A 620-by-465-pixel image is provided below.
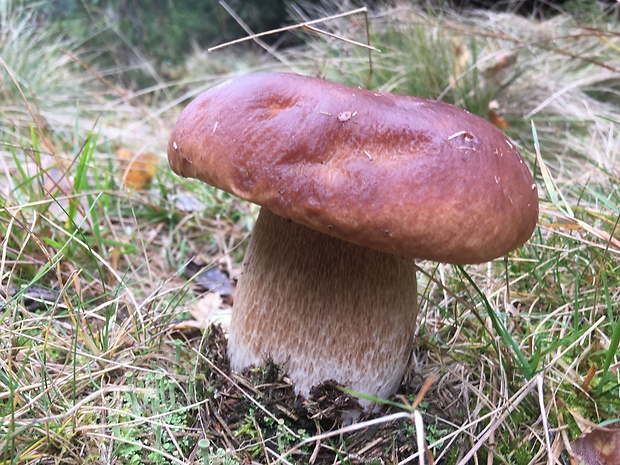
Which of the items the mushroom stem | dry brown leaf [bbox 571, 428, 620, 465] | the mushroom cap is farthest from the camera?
the mushroom stem

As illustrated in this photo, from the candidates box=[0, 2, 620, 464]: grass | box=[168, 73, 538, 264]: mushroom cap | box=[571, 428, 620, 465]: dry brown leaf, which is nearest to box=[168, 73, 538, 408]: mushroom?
box=[168, 73, 538, 264]: mushroom cap

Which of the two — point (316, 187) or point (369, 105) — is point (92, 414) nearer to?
point (316, 187)

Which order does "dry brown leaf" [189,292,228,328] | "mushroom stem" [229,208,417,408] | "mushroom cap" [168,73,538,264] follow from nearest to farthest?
"mushroom cap" [168,73,538,264] < "mushroom stem" [229,208,417,408] < "dry brown leaf" [189,292,228,328]

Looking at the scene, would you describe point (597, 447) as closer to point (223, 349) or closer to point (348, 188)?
point (348, 188)

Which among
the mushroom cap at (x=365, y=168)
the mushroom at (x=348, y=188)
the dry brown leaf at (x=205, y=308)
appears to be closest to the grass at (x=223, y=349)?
the dry brown leaf at (x=205, y=308)

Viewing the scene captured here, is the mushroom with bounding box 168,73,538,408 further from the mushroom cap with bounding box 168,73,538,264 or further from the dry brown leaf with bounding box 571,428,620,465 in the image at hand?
the dry brown leaf with bounding box 571,428,620,465

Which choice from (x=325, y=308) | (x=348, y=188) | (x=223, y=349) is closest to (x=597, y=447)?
(x=325, y=308)

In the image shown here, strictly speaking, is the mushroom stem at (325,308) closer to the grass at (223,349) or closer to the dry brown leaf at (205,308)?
the grass at (223,349)
